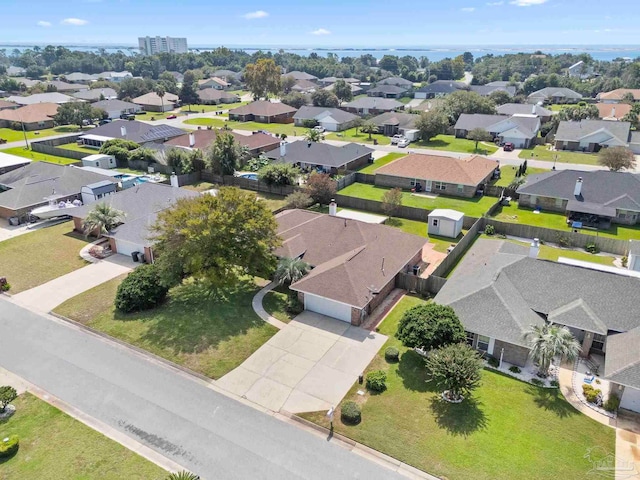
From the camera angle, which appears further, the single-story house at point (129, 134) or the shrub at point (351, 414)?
the single-story house at point (129, 134)

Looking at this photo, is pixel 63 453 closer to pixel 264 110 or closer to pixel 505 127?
pixel 505 127

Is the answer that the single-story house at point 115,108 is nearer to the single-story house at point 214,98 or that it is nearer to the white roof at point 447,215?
the single-story house at point 214,98

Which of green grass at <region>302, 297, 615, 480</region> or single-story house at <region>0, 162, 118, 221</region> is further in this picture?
single-story house at <region>0, 162, 118, 221</region>

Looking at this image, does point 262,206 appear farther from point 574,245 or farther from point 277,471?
point 574,245

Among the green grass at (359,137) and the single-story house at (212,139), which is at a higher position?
the single-story house at (212,139)

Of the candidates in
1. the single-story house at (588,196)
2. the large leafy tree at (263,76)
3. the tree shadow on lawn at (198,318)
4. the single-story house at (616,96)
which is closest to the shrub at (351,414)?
the tree shadow on lawn at (198,318)

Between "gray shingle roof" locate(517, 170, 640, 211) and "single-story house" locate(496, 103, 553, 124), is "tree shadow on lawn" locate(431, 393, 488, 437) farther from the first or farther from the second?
"single-story house" locate(496, 103, 553, 124)

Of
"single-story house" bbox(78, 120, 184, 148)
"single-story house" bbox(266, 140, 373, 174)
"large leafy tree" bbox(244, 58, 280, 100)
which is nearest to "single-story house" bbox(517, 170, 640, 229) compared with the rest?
"single-story house" bbox(266, 140, 373, 174)

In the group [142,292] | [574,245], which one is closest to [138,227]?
[142,292]
